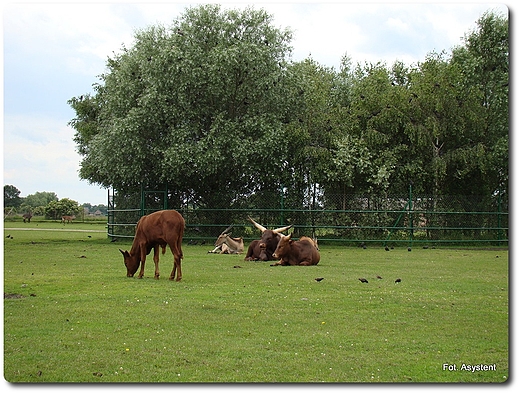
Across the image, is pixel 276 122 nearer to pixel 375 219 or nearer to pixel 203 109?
pixel 203 109

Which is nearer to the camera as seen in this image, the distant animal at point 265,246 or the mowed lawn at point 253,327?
A: the mowed lawn at point 253,327

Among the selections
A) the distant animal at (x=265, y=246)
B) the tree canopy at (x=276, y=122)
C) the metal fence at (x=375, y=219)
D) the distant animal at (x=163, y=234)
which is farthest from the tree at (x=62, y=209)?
the distant animal at (x=163, y=234)

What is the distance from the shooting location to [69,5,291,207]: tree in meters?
26.6

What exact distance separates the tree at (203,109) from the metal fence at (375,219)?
4.15ft

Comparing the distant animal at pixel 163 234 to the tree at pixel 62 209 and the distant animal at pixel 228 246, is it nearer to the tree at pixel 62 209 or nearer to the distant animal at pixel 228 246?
the distant animal at pixel 228 246

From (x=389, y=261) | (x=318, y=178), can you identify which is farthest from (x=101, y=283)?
(x=318, y=178)

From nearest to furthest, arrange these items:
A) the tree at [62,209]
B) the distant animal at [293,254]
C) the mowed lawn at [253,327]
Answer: the mowed lawn at [253,327] < the distant animal at [293,254] < the tree at [62,209]

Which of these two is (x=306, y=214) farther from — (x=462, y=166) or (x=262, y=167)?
(x=462, y=166)

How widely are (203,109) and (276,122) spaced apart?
3.33m

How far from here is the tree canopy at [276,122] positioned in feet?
88.2

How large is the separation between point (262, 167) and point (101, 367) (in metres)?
21.7

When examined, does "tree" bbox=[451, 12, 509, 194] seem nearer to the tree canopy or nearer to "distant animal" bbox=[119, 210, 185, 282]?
the tree canopy

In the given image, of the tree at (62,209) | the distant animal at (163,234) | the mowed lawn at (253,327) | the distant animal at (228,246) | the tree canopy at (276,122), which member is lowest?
the mowed lawn at (253,327)

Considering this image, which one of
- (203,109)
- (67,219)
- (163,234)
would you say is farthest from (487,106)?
(67,219)
